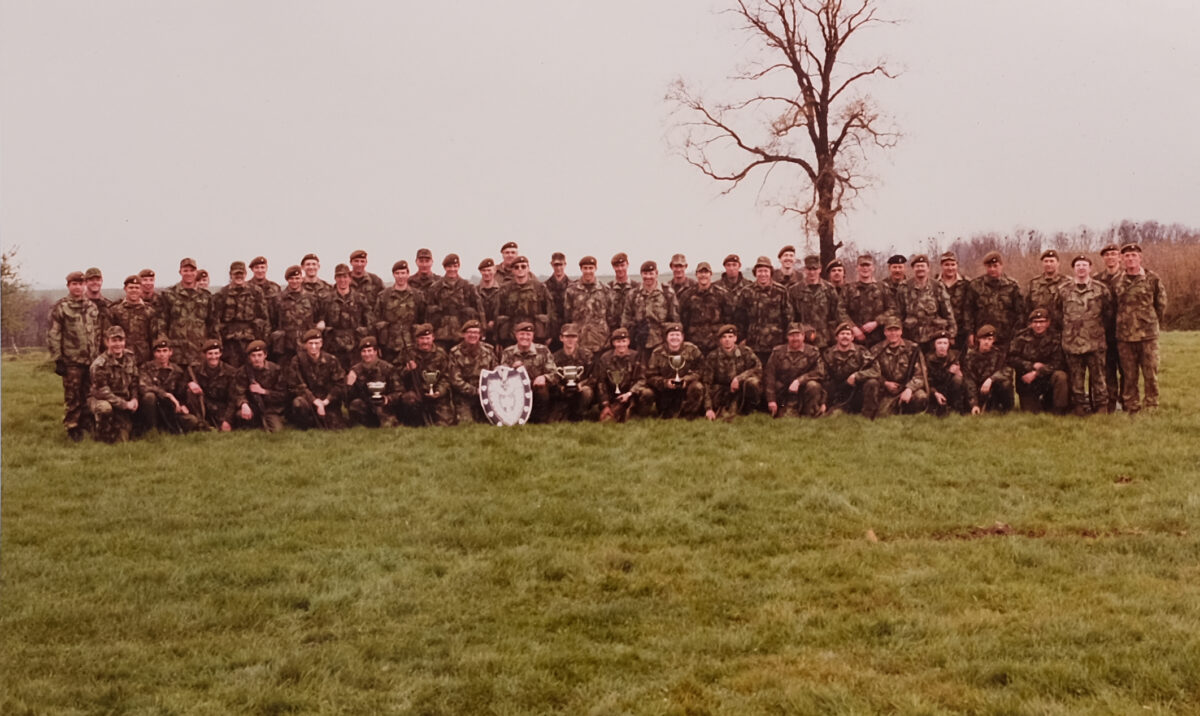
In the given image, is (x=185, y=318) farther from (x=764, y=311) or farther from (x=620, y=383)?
(x=764, y=311)

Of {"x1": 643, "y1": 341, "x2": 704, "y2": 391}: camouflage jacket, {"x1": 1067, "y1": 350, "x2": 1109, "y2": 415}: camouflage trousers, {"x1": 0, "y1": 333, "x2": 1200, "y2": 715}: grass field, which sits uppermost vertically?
{"x1": 643, "y1": 341, "x2": 704, "y2": 391}: camouflage jacket

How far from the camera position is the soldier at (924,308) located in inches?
471

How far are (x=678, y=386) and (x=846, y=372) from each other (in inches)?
78.4

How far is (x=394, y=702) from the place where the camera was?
16.4ft

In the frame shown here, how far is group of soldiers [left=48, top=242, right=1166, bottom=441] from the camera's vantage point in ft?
37.0

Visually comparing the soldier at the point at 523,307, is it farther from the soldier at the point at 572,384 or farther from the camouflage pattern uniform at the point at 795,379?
the camouflage pattern uniform at the point at 795,379

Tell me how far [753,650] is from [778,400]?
6516 millimetres

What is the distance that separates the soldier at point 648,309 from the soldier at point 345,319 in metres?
3.24

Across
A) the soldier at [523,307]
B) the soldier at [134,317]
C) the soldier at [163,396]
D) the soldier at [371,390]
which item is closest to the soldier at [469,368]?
the soldier at [523,307]

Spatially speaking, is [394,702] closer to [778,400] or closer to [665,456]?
[665,456]

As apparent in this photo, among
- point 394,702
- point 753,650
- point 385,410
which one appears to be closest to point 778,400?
point 385,410

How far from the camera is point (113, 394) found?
11.1 meters

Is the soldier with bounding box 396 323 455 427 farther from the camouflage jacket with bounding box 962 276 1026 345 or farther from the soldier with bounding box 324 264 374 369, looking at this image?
the camouflage jacket with bounding box 962 276 1026 345

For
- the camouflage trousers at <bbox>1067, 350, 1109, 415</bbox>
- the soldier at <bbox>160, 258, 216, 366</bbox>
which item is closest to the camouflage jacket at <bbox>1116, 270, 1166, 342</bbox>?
the camouflage trousers at <bbox>1067, 350, 1109, 415</bbox>
